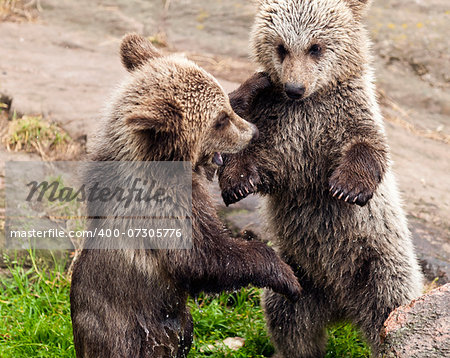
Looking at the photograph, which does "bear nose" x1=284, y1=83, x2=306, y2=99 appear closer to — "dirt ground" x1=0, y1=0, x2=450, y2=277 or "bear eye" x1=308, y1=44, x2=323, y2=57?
"bear eye" x1=308, y1=44, x2=323, y2=57

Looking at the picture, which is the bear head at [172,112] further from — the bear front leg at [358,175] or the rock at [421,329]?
the rock at [421,329]

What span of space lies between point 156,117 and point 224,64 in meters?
A: 6.37

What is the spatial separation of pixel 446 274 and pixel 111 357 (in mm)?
3301

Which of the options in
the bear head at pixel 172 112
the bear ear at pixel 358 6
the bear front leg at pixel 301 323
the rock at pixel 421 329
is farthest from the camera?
the bear front leg at pixel 301 323

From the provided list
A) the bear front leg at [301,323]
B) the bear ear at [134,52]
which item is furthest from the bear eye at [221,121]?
the bear front leg at [301,323]

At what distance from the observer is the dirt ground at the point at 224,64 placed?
761 centimetres

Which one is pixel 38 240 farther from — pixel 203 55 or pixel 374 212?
pixel 203 55

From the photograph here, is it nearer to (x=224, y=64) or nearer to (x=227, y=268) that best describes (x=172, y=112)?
(x=227, y=268)

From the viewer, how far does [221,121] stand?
4.84 meters

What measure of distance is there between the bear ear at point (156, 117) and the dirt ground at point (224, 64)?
2577 millimetres

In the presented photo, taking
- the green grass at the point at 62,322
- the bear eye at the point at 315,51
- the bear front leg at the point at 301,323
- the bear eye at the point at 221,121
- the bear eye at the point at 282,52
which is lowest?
the green grass at the point at 62,322

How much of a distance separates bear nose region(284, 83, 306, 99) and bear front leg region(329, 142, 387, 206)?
0.59 m

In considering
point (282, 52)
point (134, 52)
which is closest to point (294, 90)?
point (282, 52)

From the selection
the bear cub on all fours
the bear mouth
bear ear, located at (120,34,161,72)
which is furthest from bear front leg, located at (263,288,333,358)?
bear ear, located at (120,34,161,72)
